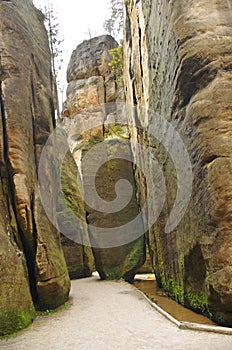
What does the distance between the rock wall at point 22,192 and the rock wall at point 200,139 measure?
12.7 ft

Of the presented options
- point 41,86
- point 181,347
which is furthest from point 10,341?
point 41,86

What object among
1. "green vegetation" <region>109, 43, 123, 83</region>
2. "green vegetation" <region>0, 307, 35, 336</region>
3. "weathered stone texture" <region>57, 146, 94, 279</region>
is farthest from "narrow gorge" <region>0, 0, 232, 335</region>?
"green vegetation" <region>109, 43, 123, 83</region>

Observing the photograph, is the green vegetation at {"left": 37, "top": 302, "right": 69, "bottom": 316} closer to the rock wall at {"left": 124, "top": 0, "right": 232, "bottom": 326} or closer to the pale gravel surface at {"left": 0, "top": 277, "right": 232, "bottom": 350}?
the pale gravel surface at {"left": 0, "top": 277, "right": 232, "bottom": 350}

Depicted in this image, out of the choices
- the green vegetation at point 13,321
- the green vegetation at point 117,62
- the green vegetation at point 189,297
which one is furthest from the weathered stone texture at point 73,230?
the green vegetation at point 117,62

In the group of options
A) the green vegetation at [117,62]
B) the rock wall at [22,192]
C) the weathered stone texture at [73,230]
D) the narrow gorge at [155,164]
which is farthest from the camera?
the green vegetation at [117,62]

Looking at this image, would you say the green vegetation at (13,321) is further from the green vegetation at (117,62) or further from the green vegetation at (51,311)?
the green vegetation at (117,62)

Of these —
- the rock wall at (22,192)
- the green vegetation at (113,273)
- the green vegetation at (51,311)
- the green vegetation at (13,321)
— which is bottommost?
the green vegetation at (113,273)

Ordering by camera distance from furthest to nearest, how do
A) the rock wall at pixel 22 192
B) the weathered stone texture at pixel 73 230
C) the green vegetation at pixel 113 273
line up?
the weathered stone texture at pixel 73 230 → the green vegetation at pixel 113 273 → the rock wall at pixel 22 192

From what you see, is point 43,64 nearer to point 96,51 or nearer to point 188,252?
point 188,252

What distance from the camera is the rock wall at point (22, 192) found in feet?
25.8

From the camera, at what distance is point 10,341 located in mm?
6578

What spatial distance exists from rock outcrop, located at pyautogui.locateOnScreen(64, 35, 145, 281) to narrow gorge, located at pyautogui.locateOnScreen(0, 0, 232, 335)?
A: 13 centimetres

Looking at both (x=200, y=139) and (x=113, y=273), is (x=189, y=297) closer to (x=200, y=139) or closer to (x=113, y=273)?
(x=200, y=139)

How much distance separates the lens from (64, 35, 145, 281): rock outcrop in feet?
58.5
